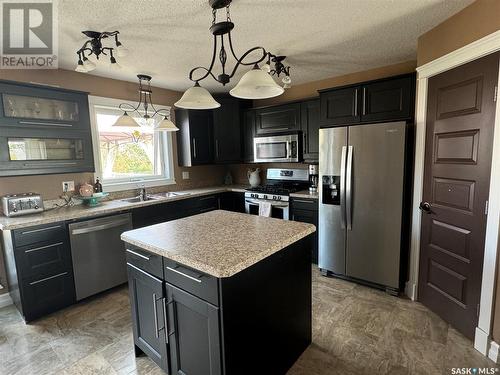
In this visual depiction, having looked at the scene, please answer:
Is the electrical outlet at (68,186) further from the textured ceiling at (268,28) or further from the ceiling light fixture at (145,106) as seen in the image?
the textured ceiling at (268,28)

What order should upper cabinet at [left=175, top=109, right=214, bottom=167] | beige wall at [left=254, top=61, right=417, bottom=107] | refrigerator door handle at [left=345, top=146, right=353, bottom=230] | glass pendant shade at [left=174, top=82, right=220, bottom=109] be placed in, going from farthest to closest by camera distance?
1. upper cabinet at [left=175, top=109, right=214, bottom=167]
2. beige wall at [left=254, top=61, right=417, bottom=107]
3. refrigerator door handle at [left=345, top=146, right=353, bottom=230]
4. glass pendant shade at [left=174, top=82, right=220, bottom=109]

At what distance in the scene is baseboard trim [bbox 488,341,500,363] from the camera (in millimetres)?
1798

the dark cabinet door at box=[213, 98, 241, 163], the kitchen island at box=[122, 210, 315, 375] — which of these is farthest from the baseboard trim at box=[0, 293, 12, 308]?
the dark cabinet door at box=[213, 98, 241, 163]

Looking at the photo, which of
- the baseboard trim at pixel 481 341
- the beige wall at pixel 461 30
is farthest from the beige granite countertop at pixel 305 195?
the baseboard trim at pixel 481 341

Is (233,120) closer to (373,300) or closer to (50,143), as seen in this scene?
(50,143)

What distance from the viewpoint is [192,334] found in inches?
56.7

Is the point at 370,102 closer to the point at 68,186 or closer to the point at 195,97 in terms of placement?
the point at 195,97

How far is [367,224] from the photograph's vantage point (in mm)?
2766

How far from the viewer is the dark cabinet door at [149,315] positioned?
1.61 meters

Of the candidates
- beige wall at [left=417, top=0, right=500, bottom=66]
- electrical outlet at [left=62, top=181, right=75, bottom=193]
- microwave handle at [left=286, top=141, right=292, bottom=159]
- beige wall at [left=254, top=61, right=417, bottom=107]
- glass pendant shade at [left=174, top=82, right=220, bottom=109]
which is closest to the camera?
glass pendant shade at [left=174, top=82, right=220, bottom=109]

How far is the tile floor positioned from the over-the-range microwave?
188 cm

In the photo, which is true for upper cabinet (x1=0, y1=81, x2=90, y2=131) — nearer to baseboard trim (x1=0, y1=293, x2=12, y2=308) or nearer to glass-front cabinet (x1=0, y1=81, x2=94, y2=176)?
glass-front cabinet (x1=0, y1=81, x2=94, y2=176)

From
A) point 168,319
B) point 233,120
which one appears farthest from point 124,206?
point 233,120

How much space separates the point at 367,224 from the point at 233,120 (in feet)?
8.32
